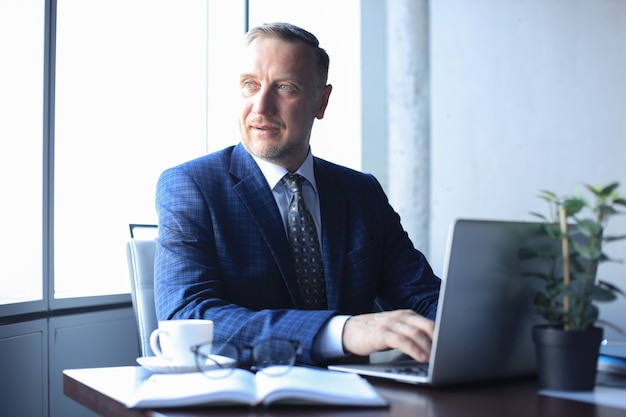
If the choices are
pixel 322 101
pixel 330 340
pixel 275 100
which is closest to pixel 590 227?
pixel 330 340

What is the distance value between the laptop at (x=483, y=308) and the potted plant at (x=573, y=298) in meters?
0.04

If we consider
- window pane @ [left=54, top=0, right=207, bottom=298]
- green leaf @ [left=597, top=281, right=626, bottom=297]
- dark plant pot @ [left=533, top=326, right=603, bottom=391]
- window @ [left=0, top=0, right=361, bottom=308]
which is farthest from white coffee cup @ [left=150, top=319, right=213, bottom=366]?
window pane @ [left=54, top=0, right=207, bottom=298]

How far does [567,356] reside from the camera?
42.3 inches

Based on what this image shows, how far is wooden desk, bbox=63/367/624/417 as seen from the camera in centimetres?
94

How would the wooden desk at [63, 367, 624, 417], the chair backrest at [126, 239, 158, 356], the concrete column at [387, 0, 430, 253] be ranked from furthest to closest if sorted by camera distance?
the concrete column at [387, 0, 430, 253], the chair backrest at [126, 239, 158, 356], the wooden desk at [63, 367, 624, 417]

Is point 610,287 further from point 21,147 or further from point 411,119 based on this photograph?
point 411,119

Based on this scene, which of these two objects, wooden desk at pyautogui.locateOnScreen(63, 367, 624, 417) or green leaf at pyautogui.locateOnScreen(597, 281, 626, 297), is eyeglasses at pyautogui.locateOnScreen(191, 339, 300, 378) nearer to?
wooden desk at pyautogui.locateOnScreen(63, 367, 624, 417)

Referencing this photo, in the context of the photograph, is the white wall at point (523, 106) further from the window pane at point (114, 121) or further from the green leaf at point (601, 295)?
the green leaf at point (601, 295)

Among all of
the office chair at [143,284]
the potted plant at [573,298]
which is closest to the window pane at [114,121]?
the office chair at [143,284]

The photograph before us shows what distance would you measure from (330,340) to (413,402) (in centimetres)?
34

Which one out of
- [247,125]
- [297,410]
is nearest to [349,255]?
[247,125]

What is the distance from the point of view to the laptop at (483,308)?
1044 millimetres

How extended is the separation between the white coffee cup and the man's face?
860 millimetres

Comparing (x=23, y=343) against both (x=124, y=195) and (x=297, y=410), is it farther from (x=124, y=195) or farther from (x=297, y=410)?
(x=297, y=410)
